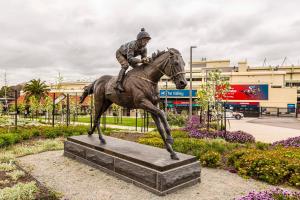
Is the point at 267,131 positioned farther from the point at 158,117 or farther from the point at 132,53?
the point at 132,53

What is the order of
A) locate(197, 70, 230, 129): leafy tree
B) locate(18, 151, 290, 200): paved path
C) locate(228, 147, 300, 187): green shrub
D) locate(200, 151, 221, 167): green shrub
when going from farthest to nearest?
locate(197, 70, 230, 129): leafy tree → locate(200, 151, 221, 167): green shrub → locate(228, 147, 300, 187): green shrub → locate(18, 151, 290, 200): paved path

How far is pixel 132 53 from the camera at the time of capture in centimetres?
656

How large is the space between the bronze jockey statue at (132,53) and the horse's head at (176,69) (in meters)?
0.73

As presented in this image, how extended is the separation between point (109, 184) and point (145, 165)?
1164 mm

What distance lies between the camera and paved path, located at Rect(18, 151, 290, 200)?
538 cm

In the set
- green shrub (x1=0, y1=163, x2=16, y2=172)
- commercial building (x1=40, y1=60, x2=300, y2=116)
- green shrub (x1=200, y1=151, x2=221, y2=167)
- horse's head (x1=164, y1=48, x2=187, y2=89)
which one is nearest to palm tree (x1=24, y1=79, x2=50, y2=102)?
commercial building (x1=40, y1=60, x2=300, y2=116)

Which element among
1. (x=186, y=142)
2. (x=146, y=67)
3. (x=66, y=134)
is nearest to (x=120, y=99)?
(x=146, y=67)

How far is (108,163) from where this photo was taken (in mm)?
6801

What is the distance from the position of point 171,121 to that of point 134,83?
1738 centimetres

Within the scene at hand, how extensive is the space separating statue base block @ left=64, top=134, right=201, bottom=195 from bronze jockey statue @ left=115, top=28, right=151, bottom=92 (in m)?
1.82

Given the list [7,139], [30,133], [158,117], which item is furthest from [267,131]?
[7,139]

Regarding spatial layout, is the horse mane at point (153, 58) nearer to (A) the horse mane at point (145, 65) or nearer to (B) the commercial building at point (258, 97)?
(A) the horse mane at point (145, 65)

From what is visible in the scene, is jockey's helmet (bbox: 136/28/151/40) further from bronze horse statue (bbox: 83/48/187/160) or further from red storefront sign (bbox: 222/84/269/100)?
red storefront sign (bbox: 222/84/269/100)

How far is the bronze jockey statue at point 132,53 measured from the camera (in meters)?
6.37
